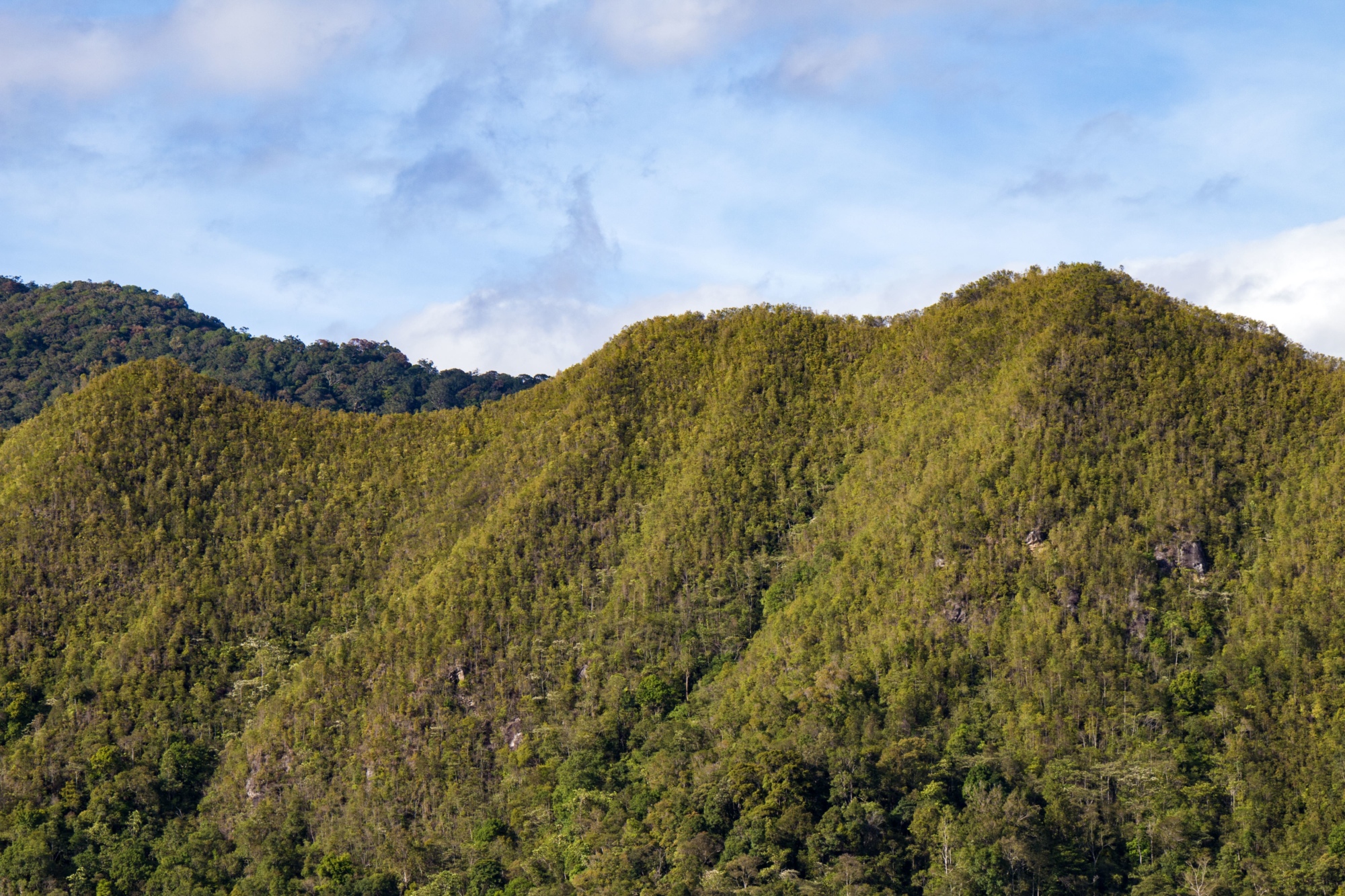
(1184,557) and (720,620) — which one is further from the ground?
(1184,557)

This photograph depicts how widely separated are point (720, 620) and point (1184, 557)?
3375 centimetres

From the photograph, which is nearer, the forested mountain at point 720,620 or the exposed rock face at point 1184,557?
the forested mountain at point 720,620

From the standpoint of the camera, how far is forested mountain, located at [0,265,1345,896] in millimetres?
108375

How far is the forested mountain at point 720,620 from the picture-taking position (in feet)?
356

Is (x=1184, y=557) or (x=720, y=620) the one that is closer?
(x=1184, y=557)

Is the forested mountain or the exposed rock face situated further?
the exposed rock face

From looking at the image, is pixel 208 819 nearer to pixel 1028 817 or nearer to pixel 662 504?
pixel 662 504

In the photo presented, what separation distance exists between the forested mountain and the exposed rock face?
0.48 meters

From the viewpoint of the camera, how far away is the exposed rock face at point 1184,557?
400ft

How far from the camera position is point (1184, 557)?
12244cm

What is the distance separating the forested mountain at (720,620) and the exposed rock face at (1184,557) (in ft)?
1.59

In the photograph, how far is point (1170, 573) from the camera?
400 ft

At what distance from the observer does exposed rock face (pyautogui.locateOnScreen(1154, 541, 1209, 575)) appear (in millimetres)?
122000

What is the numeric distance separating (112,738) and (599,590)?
38.7 m
